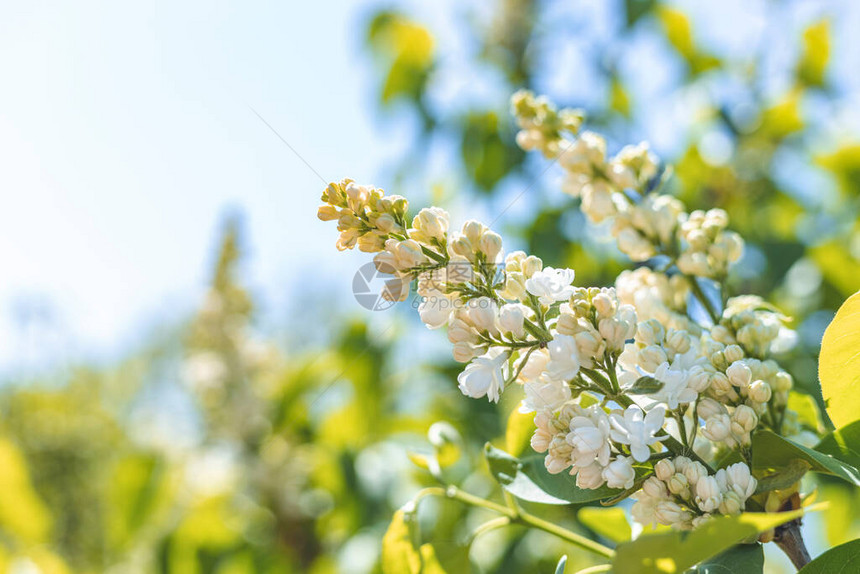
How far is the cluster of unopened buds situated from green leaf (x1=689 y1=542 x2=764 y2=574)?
38 mm

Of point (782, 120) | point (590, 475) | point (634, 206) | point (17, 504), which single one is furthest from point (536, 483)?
point (17, 504)

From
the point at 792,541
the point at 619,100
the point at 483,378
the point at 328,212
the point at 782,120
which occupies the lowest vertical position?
the point at 782,120

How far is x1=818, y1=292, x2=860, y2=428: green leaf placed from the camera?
46 centimetres

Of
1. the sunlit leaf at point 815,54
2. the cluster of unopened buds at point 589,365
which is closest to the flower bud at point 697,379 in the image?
the cluster of unopened buds at point 589,365

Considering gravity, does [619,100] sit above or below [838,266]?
above

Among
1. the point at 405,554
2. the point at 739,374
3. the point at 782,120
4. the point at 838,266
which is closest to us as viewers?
the point at 739,374

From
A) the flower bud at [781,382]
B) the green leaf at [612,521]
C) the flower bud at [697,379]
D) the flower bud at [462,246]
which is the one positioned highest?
the flower bud at [462,246]

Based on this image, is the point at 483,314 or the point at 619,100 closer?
the point at 483,314

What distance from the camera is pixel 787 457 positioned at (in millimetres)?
450

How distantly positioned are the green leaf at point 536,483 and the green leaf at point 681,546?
9 centimetres

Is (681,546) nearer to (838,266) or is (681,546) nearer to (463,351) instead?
(463,351)

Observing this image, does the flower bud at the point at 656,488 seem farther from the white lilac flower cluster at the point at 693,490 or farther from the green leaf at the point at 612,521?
the green leaf at the point at 612,521

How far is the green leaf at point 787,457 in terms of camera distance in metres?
0.41

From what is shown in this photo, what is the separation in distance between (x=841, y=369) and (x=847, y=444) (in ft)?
0.17
